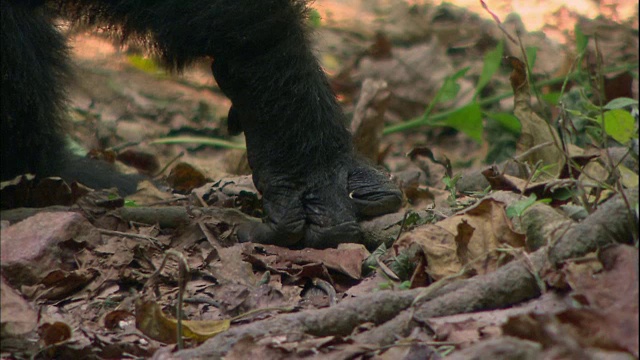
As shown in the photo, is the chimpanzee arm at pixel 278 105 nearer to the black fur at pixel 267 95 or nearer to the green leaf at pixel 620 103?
the black fur at pixel 267 95

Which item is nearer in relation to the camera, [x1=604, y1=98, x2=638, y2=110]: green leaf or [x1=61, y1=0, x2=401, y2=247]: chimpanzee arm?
[x1=604, y1=98, x2=638, y2=110]: green leaf

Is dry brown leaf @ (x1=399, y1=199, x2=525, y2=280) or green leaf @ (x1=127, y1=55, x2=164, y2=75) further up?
dry brown leaf @ (x1=399, y1=199, x2=525, y2=280)

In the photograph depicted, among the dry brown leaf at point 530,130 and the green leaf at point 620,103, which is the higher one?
the green leaf at point 620,103

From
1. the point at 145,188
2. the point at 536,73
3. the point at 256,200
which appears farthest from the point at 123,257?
the point at 536,73

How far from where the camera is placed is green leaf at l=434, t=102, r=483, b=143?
3.79 metres

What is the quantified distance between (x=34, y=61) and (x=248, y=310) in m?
1.08

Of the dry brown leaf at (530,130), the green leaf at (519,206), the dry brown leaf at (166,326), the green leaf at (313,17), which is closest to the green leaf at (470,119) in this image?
the green leaf at (313,17)

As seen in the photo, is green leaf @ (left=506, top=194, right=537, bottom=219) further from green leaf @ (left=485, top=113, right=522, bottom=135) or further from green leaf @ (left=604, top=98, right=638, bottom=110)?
green leaf @ (left=485, top=113, right=522, bottom=135)

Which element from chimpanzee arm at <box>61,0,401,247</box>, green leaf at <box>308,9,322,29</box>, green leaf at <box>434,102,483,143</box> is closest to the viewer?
chimpanzee arm at <box>61,0,401,247</box>

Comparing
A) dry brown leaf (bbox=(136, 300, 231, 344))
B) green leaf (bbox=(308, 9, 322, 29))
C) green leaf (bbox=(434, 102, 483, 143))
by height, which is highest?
green leaf (bbox=(308, 9, 322, 29))

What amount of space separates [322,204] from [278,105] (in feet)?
0.99

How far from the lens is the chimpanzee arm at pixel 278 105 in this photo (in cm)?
231

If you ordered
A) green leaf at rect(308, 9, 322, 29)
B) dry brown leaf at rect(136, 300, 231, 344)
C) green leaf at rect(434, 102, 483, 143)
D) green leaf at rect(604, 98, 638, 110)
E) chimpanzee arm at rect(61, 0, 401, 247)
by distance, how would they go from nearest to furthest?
dry brown leaf at rect(136, 300, 231, 344) → green leaf at rect(604, 98, 638, 110) → chimpanzee arm at rect(61, 0, 401, 247) → green leaf at rect(308, 9, 322, 29) → green leaf at rect(434, 102, 483, 143)

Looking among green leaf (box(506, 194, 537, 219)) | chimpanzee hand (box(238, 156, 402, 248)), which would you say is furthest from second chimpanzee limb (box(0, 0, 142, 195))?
green leaf (box(506, 194, 537, 219))
